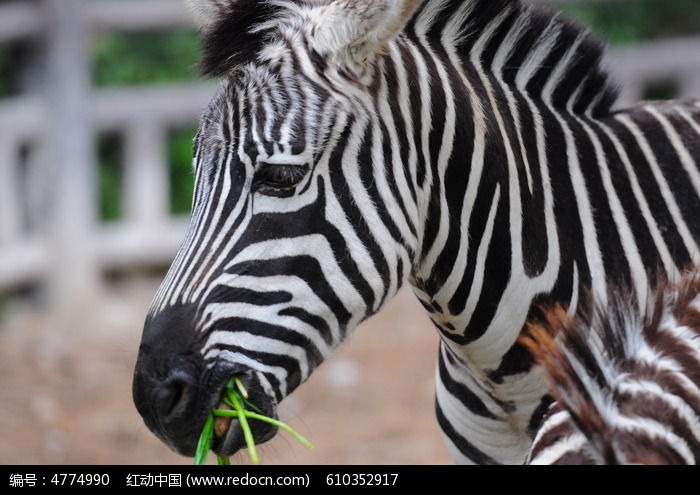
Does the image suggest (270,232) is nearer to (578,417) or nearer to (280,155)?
(280,155)

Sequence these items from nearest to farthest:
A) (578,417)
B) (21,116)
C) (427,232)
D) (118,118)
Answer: (578,417) < (427,232) < (21,116) < (118,118)

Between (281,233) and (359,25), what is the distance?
1.97 feet

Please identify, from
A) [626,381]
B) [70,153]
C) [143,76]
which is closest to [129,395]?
[70,153]

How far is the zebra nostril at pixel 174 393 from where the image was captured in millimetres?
2807

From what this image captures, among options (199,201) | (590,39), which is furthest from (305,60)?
(590,39)

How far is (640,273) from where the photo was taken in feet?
10.7

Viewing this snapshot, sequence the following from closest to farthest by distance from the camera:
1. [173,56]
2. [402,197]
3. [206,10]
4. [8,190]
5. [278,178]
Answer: [278,178] < [402,197] < [206,10] < [8,190] < [173,56]

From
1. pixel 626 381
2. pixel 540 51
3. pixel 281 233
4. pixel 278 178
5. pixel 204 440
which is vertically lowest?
pixel 204 440

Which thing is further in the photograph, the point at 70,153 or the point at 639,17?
the point at 639,17

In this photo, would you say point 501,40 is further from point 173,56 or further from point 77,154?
point 173,56

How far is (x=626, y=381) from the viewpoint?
7.57 feet

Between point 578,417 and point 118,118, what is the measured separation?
7548 millimetres

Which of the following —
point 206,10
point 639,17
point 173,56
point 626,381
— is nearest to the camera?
point 626,381

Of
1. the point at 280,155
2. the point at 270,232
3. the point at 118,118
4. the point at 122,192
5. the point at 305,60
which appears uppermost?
the point at 305,60
